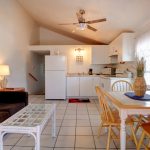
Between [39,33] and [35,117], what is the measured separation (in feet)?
22.7

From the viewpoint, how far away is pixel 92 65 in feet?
24.6

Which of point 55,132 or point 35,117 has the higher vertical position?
point 35,117

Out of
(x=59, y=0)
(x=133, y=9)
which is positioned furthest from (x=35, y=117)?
(x=59, y=0)

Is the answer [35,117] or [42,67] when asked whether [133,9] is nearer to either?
[35,117]

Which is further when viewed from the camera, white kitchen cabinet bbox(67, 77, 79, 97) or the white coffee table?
white kitchen cabinet bbox(67, 77, 79, 97)

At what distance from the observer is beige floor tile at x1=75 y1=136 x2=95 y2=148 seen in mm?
2625

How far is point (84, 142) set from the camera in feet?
9.05

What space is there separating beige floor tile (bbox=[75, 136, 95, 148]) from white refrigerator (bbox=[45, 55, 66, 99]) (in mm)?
3384

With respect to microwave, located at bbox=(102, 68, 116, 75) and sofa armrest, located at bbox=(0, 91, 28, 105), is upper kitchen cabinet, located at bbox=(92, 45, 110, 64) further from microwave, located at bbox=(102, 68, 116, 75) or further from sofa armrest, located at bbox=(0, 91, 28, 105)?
sofa armrest, located at bbox=(0, 91, 28, 105)

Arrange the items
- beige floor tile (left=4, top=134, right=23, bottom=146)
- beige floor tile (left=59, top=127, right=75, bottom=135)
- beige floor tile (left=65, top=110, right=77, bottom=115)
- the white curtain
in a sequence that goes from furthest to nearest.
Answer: beige floor tile (left=65, top=110, right=77, bottom=115) → the white curtain → beige floor tile (left=59, top=127, right=75, bottom=135) → beige floor tile (left=4, top=134, right=23, bottom=146)

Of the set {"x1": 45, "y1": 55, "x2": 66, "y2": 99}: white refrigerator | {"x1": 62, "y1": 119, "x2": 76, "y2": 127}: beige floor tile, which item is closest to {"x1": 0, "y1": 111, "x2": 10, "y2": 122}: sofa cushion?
{"x1": 62, "y1": 119, "x2": 76, "y2": 127}: beige floor tile

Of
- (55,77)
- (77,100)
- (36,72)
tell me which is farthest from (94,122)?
(36,72)

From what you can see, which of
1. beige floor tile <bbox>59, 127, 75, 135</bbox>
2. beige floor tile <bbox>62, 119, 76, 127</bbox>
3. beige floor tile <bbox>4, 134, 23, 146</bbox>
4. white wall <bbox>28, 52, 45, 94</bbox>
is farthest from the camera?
white wall <bbox>28, 52, 45, 94</bbox>

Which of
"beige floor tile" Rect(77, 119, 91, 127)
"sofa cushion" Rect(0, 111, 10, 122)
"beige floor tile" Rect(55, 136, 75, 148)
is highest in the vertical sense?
"sofa cushion" Rect(0, 111, 10, 122)
